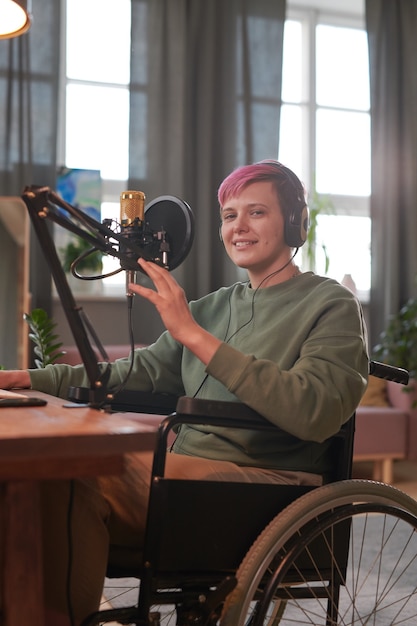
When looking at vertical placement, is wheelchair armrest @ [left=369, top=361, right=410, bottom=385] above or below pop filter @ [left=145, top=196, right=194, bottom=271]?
below

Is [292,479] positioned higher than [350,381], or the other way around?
[350,381]

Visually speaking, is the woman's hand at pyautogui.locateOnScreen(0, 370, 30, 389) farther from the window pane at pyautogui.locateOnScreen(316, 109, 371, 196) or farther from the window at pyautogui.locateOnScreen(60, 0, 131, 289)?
the window pane at pyautogui.locateOnScreen(316, 109, 371, 196)

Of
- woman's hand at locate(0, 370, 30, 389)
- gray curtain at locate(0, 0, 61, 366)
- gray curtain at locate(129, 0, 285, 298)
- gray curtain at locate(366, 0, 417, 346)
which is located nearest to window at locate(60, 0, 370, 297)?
gray curtain at locate(366, 0, 417, 346)

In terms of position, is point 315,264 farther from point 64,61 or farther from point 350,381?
point 350,381

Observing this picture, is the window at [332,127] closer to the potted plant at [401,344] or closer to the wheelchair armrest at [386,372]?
the potted plant at [401,344]

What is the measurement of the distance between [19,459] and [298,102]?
469 centimetres

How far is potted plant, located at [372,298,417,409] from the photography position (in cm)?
436

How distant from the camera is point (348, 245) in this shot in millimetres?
5250

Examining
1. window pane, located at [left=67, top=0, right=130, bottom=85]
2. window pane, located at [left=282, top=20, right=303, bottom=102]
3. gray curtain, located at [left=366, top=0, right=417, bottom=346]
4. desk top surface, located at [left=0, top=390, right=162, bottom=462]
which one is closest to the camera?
desk top surface, located at [left=0, top=390, right=162, bottom=462]

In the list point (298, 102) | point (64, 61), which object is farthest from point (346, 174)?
point (64, 61)

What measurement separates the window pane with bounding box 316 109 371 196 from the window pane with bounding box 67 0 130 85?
1.38 metres

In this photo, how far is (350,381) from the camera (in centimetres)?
132

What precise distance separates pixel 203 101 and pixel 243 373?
360 centimetres

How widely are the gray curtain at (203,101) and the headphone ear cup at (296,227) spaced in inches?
113
